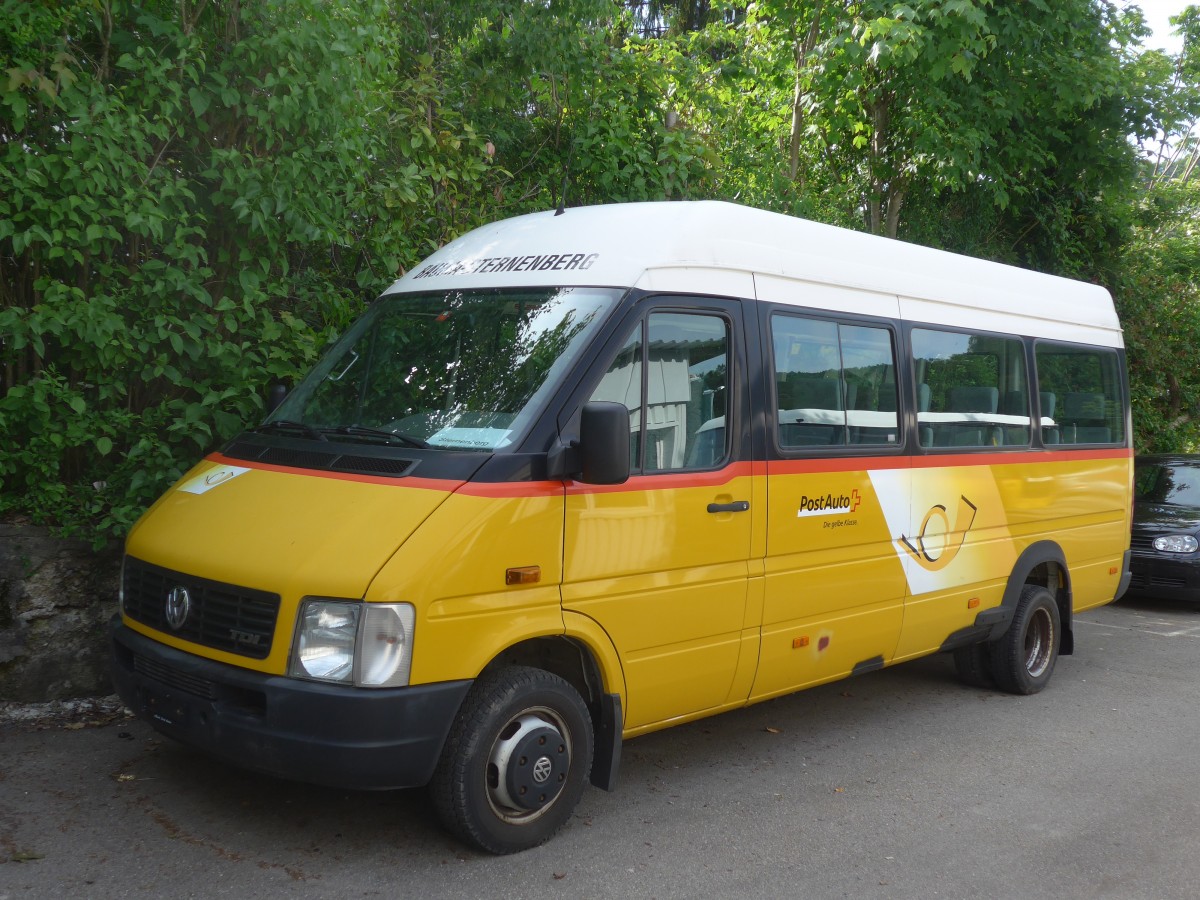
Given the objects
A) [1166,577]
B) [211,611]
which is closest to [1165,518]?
[1166,577]

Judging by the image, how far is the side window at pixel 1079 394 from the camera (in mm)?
7594

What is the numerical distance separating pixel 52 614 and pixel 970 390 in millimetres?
5472

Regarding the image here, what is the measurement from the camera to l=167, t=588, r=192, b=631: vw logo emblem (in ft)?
14.3

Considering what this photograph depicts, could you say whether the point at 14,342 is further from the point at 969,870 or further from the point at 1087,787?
the point at 1087,787

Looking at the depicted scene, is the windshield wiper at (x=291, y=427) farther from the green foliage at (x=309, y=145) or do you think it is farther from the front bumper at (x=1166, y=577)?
the front bumper at (x=1166, y=577)

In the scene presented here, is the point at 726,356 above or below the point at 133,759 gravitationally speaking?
above

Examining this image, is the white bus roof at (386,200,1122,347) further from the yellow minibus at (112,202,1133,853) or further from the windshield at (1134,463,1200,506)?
the windshield at (1134,463,1200,506)

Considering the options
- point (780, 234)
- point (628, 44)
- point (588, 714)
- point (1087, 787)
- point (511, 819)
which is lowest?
point (1087, 787)

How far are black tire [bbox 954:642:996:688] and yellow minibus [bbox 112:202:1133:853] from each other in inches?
28.8

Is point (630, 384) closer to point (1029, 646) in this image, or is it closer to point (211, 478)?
point (211, 478)

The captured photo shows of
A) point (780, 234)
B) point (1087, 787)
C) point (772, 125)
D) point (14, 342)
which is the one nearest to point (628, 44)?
point (772, 125)

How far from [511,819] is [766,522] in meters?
1.82

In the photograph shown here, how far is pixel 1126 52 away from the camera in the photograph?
44.3 feet

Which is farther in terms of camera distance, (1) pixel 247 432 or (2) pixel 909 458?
(2) pixel 909 458
